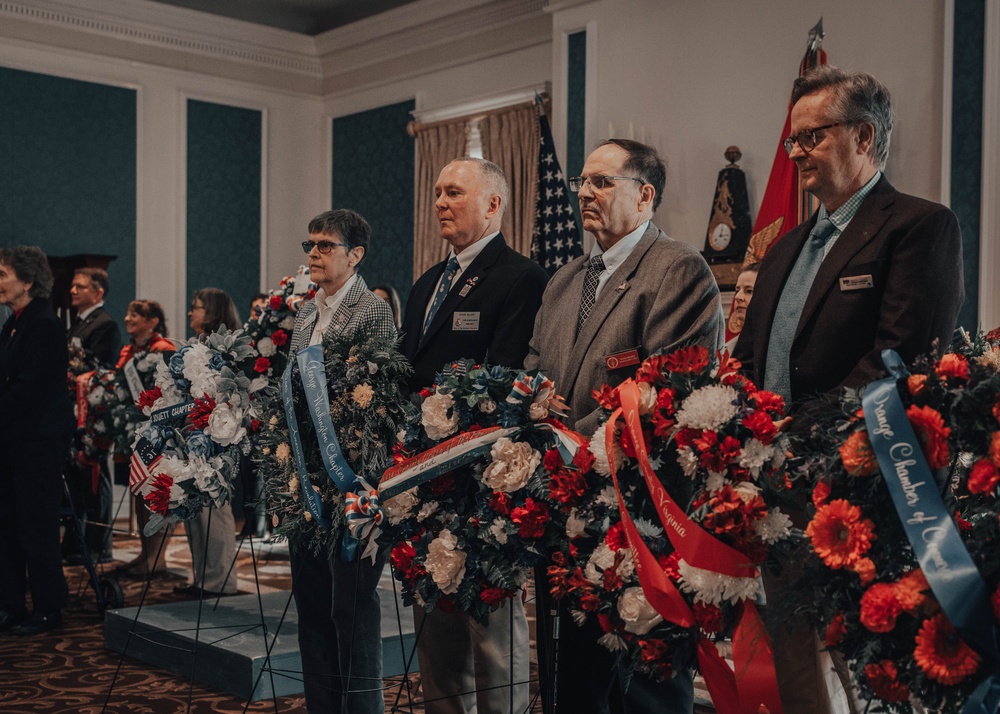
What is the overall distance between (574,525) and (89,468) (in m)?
4.73

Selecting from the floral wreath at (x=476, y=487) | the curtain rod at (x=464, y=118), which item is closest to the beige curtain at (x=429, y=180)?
the curtain rod at (x=464, y=118)

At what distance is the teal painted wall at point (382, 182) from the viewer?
8992 mm

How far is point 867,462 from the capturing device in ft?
5.38

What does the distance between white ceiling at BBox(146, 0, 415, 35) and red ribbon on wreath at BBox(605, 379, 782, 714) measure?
24.9 feet

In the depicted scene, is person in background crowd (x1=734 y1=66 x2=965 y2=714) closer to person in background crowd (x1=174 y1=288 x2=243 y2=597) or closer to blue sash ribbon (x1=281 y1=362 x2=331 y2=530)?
blue sash ribbon (x1=281 y1=362 x2=331 y2=530)

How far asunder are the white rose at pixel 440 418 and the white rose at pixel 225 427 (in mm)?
1028

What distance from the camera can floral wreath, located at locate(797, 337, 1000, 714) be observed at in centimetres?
152

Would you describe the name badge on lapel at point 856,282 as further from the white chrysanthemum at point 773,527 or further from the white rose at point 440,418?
the white rose at point 440,418

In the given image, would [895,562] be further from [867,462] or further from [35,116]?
[35,116]

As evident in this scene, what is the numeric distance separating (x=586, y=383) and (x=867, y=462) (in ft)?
2.95

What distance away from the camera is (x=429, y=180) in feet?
28.3

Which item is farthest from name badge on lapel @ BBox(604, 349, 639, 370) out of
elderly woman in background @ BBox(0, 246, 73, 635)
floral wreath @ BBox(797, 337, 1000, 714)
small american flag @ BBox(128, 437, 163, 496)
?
elderly woman in background @ BBox(0, 246, 73, 635)

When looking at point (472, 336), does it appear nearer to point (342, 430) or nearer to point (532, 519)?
point (342, 430)

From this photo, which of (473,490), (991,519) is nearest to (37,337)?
(473,490)
